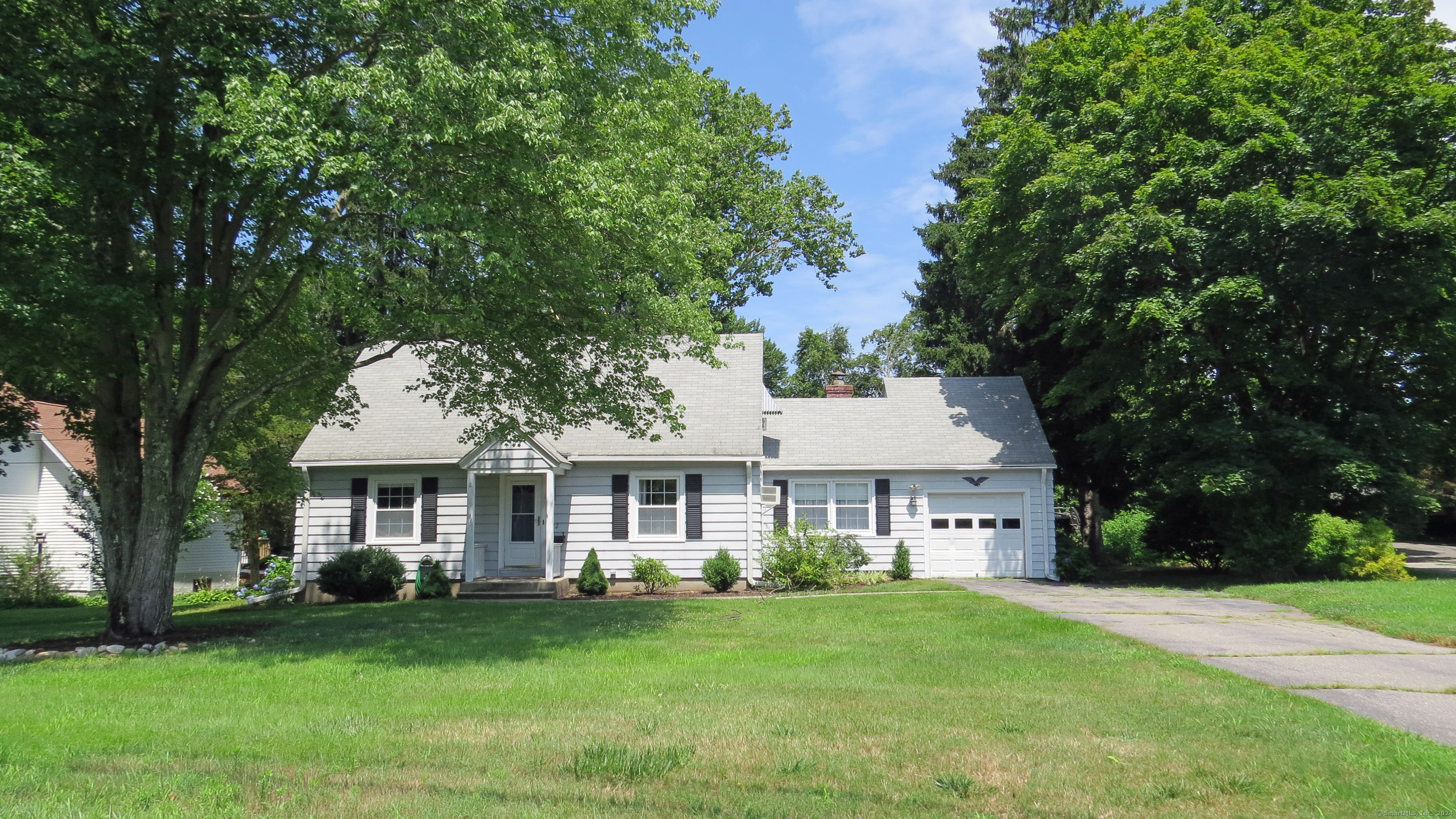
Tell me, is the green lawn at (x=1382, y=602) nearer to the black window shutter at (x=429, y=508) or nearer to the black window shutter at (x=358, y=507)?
the black window shutter at (x=429, y=508)

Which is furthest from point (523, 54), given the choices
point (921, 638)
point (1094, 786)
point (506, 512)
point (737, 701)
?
point (506, 512)

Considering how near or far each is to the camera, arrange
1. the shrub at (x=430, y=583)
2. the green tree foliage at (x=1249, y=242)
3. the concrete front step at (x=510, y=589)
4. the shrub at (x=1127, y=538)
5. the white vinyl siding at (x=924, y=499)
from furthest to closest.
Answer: the shrub at (x=1127, y=538) → the white vinyl siding at (x=924, y=499) → the shrub at (x=430, y=583) → the concrete front step at (x=510, y=589) → the green tree foliage at (x=1249, y=242)

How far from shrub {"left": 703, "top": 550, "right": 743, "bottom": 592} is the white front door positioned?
3735 millimetres

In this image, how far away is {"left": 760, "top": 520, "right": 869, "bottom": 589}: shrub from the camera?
18844 mm

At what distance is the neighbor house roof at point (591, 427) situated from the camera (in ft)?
64.8

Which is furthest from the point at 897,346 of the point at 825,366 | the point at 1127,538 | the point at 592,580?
the point at 592,580

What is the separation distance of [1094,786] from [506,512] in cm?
1659

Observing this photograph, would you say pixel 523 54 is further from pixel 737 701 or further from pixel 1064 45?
pixel 1064 45

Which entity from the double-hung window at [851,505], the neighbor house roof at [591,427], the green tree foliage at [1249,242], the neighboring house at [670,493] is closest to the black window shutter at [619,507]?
the neighboring house at [670,493]

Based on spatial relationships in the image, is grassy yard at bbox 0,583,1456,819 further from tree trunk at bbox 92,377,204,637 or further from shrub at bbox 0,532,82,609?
shrub at bbox 0,532,82,609

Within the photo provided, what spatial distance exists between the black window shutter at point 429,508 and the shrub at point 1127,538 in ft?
62.3

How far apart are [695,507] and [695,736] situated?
13.7 meters

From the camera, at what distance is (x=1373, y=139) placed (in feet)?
56.1

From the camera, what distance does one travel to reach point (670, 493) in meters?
20.1
